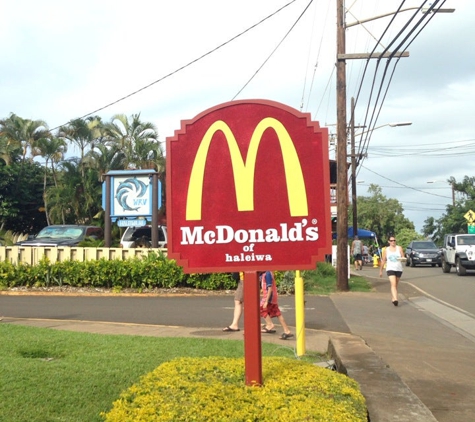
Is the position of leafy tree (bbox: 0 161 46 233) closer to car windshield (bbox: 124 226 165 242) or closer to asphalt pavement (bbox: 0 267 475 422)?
car windshield (bbox: 124 226 165 242)

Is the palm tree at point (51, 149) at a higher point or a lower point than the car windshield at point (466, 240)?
higher

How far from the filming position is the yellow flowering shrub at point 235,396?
3.58 m

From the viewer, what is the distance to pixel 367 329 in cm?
1108

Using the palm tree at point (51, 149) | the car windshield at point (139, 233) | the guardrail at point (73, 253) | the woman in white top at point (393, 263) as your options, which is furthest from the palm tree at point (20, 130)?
the woman in white top at point (393, 263)

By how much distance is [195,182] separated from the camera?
4527 millimetres

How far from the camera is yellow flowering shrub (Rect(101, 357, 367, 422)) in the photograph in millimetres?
3576

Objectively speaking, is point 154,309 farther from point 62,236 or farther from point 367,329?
point 62,236

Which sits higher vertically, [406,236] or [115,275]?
[406,236]

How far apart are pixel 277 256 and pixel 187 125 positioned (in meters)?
1.17

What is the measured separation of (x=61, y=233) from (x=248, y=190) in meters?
18.4

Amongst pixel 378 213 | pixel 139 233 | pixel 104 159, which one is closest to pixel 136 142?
pixel 104 159

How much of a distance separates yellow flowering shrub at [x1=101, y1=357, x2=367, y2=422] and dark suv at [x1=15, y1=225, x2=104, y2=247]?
16.8 m

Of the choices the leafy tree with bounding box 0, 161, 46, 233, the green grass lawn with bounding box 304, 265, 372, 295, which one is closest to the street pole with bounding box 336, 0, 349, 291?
the green grass lawn with bounding box 304, 265, 372, 295

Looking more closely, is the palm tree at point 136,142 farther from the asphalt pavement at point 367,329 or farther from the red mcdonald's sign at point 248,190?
the red mcdonald's sign at point 248,190
